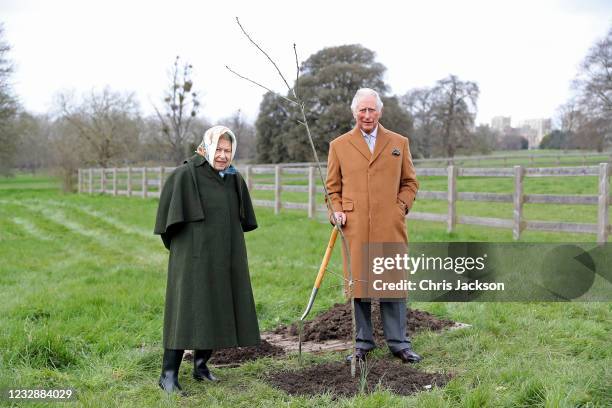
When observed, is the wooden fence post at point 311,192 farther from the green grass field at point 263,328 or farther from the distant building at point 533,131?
the distant building at point 533,131

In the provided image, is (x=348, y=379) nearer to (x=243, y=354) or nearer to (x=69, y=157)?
(x=243, y=354)

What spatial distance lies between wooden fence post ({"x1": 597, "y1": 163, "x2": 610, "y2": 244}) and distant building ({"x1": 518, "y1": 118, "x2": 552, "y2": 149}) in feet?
214

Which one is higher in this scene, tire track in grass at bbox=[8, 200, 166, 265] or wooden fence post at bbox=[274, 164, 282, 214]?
wooden fence post at bbox=[274, 164, 282, 214]

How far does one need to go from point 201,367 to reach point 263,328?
1571 millimetres

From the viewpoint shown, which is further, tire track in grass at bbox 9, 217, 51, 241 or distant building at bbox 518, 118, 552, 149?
distant building at bbox 518, 118, 552, 149

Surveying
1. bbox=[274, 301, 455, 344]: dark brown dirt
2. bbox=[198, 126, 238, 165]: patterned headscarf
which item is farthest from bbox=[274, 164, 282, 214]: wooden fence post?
bbox=[198, 126, 238, 165]: patterned headscarf

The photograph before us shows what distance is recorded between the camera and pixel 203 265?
157 inches

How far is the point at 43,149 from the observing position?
52.5 meters

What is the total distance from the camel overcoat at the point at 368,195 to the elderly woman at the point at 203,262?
815 mm

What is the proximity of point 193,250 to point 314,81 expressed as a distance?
131 feet

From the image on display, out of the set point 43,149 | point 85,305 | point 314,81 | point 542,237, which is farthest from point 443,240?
point 43,149

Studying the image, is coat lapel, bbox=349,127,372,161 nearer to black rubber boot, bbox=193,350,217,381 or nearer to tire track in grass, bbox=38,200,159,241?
black rubber boot, bbox=193,350,217,381

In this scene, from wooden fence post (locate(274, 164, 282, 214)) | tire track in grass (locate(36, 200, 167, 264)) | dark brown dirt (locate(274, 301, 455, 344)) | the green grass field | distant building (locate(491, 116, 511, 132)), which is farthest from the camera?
distant building (locate(491, 116, 511, 132))

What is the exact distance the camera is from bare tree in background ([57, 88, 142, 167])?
114 feet
